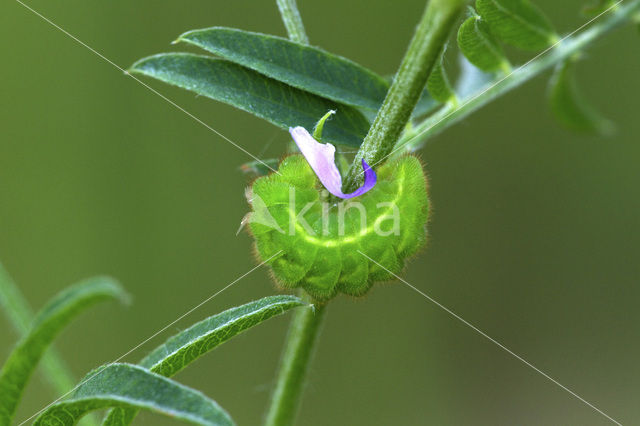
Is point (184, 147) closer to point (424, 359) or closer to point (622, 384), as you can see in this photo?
point (424, 359)


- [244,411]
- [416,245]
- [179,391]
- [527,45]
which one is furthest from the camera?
[244,411]

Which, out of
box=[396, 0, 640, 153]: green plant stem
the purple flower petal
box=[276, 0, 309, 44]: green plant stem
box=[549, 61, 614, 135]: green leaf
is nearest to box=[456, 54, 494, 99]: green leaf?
box=[396, 0, 640, 153]: green plant stem

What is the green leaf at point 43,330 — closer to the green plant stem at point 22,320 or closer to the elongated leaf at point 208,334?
the elongated leaf at point 208,334

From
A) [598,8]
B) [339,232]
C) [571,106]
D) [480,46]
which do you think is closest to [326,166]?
[339,232]

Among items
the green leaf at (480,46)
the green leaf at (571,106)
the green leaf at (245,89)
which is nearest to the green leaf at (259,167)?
the green leaf at (245,89)

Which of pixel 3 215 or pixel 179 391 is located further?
pixel 3 215

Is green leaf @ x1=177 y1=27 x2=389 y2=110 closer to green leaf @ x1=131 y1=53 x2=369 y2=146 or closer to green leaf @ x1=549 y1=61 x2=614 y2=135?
green leaf @ x1=131 y1=53 x2=369 y2=146

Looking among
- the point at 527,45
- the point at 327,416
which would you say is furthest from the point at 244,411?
the point at 527,45
